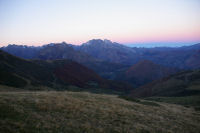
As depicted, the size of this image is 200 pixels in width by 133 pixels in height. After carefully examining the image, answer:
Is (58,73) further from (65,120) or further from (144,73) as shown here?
(144,73)

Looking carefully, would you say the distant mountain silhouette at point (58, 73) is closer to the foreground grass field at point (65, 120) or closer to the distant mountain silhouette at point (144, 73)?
the distant mountain silhouette at point (144, 73)

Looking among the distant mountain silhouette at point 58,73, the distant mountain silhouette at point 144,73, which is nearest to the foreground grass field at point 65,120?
the distant mountain silhouette at point 58,73

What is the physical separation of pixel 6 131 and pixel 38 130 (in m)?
1.76

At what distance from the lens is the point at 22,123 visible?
33.6 ft

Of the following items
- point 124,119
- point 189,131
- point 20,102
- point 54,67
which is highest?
point 54,67

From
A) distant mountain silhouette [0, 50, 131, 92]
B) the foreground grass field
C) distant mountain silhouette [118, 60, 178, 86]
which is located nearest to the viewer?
the foreground grass field

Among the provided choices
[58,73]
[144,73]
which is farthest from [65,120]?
[144,73]

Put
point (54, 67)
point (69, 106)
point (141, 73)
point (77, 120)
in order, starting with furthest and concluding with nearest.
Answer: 1. point (141, 73)
2. point (54, 67)
3. point (69, 106)
4. point (77, 120)

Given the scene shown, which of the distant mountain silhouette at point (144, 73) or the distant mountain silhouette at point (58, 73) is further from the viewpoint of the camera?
the distant mountain silhouette at point (144, 73)

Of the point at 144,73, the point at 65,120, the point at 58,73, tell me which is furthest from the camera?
the point at 144,73

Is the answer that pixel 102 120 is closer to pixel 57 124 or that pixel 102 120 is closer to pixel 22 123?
pixel 57 124

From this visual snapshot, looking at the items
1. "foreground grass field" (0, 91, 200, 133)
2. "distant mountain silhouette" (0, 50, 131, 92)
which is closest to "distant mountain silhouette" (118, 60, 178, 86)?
"distant mountain silhouette" (0, 50, 131, 92)

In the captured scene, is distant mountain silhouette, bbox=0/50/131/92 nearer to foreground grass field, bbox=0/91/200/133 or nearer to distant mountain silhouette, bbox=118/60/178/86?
distant mountain silhouette, bbox=118/60/178/86

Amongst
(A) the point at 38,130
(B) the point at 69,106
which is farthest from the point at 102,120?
(A) the point at 38,130
